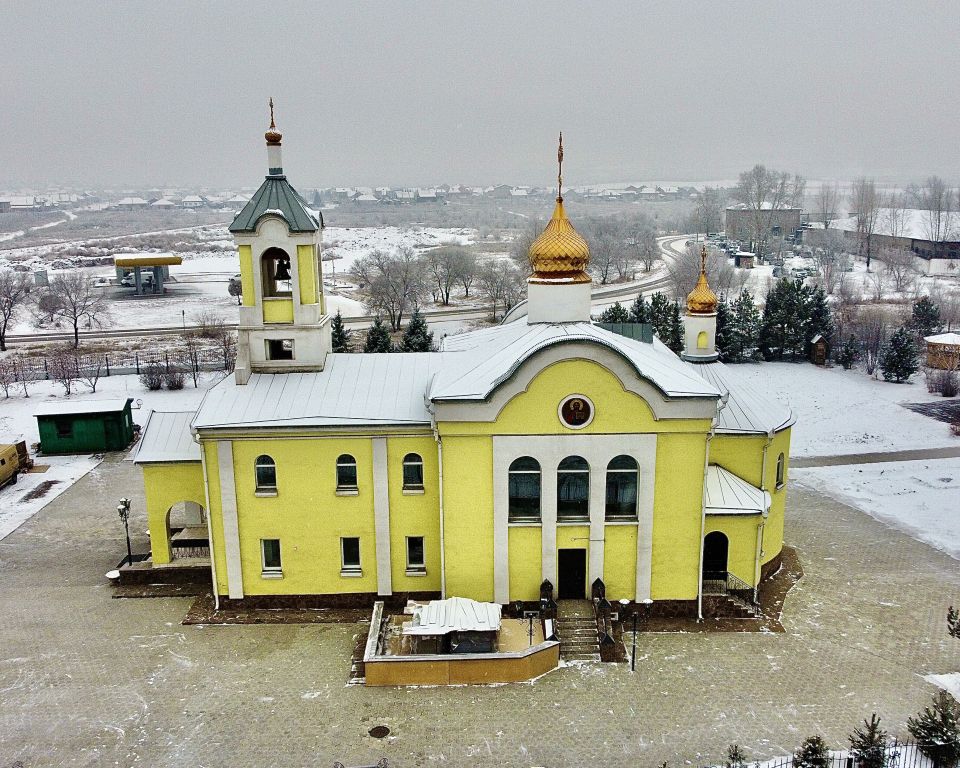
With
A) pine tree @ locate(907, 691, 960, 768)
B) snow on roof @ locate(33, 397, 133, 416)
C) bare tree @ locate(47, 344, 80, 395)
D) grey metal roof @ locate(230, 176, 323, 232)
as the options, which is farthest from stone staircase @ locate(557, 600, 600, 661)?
bare tree @ locate(47, 344, 80, 395)

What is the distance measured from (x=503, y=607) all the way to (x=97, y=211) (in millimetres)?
210266

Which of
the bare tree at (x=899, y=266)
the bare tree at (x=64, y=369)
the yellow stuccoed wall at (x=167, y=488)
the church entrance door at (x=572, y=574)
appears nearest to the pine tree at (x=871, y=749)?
the church entrance door at (x=572, y=574)

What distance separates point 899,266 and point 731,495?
5854 cm

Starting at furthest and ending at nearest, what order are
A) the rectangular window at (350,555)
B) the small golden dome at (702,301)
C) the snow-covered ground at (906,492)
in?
the snow-covered ground at (906,492)
the small golden dome at (702,301)
the rectangular window at (350,555)

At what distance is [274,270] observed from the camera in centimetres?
1942

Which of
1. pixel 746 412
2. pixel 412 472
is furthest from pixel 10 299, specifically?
pixel 746 412

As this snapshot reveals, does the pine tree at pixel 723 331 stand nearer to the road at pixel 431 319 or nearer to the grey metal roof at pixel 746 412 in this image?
the road at pixel 431 319

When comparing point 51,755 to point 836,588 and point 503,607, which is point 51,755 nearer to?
point 503,607

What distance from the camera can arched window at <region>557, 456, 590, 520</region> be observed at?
665 inches

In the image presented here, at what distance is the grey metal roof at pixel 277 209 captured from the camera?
721 inches

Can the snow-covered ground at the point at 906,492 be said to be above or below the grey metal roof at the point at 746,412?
below

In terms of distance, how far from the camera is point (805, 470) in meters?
27.5

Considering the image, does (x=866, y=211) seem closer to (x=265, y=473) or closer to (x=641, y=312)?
(x=641, y=312)

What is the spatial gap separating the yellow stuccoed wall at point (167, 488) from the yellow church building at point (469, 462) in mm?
43
